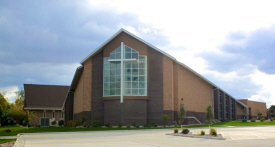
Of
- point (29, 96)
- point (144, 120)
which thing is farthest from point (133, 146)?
point (29, 96)

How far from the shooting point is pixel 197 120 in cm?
5147

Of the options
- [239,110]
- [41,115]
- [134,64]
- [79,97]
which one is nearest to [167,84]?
[134,64]

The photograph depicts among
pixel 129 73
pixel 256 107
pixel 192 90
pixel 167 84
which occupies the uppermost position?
pixel 129 73

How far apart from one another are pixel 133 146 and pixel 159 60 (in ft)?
98.6

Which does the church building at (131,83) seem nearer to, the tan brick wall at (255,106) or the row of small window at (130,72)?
the row of small window at (130,72)

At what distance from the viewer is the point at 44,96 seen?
68.6 meters

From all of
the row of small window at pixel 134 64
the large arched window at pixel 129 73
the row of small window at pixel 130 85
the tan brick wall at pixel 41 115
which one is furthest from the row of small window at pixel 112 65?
the tan brick wall at pixel 41 115

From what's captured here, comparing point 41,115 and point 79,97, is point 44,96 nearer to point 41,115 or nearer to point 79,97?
point 41,115

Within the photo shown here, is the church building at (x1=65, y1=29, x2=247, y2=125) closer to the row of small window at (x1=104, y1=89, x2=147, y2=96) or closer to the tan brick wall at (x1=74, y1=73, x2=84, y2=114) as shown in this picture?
the row of small window at (x1=104, y1=89, x2=147, y2=96)

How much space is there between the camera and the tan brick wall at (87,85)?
48844mm

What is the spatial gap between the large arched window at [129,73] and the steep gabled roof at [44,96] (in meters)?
24.9

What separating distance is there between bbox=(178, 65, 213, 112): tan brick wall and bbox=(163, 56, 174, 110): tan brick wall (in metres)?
2.62

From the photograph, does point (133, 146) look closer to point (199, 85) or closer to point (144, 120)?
point (144, 120)

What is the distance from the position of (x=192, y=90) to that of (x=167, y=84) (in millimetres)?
7636
